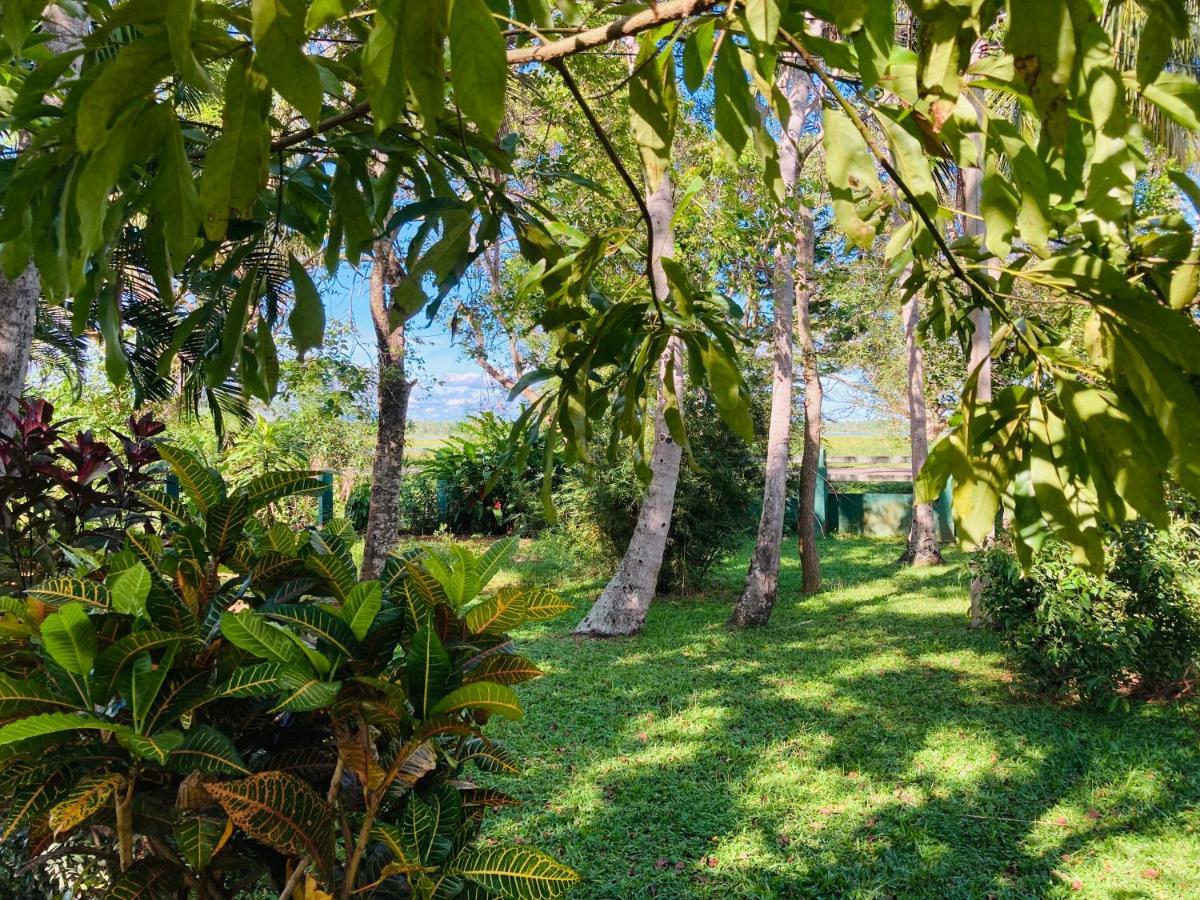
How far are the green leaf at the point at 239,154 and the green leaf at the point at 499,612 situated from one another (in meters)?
0.73

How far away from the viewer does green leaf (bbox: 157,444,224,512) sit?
129cm

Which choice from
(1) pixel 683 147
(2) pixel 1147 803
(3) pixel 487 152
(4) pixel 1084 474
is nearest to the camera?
(4) pixel 1084 474

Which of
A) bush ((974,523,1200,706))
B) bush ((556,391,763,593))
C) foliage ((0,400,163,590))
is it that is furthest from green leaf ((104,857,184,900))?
bush ((556,391,763,593))

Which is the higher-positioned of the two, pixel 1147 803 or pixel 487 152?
pixel 487 152

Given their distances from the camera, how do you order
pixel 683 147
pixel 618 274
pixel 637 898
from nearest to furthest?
pixel 637 898, pixel 618 274, pixel 683 147

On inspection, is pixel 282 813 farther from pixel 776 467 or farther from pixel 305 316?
pixel 776 467

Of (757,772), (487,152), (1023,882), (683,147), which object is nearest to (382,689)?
(487,152)

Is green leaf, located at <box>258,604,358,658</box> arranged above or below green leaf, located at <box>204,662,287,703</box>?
above

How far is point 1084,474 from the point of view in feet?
3.01

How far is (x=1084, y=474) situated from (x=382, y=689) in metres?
0.90

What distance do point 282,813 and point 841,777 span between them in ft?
10.6

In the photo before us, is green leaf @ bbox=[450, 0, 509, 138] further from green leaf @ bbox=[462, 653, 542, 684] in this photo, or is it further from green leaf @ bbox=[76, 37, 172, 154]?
green leaf @ bbox=[462, 653, 542, 684]

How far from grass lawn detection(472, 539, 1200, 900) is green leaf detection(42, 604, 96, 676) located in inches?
85.3

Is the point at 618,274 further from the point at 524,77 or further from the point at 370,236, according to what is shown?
the point at 370,236
